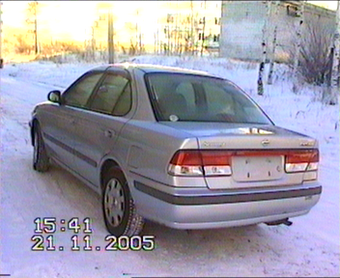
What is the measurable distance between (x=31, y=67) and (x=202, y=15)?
2083 centimetres

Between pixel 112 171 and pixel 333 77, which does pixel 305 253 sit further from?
pixel 333 77

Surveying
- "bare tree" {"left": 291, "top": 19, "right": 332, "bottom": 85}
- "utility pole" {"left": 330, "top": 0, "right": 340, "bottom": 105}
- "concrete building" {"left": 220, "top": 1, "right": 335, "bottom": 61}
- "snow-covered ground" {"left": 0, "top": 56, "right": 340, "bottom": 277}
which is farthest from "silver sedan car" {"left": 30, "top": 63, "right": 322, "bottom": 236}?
"concrete building" {"left": 220, "top": 1, "right": 335, "bottom": 61}

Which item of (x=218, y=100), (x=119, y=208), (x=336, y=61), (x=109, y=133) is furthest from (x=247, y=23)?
(x=119, y=208)

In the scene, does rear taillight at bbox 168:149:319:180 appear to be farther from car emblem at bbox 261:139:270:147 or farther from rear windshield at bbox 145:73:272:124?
rear windshield at bbox 145:73:272:124

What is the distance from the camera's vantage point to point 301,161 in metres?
3.27

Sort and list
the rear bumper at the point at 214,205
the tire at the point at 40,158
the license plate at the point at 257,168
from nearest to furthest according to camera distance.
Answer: the rear bumper at the point at 214,205
the license plate at the point at 257,168
the tire at the point at 40,158

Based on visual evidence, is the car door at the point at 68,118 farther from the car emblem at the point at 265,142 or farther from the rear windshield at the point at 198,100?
the car emblem at the point at 265,142

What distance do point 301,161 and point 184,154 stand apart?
1.02 meters

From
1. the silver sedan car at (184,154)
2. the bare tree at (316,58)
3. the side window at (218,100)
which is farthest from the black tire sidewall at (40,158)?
the bare tree at (316,58)

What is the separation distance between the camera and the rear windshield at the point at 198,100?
3523 mm

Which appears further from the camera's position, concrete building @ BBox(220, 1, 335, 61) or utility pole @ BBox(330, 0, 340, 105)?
concrete building @ BBox(220, 1, 335, 61)

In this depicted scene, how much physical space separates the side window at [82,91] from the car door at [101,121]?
0.55 ft

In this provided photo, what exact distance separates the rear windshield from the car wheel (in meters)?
0.65

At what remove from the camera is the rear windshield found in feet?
11.6
